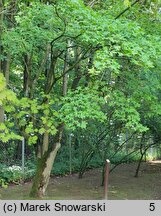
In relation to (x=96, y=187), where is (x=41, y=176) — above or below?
above

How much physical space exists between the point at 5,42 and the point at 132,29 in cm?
267

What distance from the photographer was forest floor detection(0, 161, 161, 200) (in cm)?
845

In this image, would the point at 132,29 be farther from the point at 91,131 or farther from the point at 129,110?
the point at 91,131

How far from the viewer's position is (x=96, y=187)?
982 centimetres

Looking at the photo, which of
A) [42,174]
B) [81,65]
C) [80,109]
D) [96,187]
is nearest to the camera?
[80,109]

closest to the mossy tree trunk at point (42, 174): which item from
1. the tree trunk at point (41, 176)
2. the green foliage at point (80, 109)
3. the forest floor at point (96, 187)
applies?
the tree trunk at point (41, 176)

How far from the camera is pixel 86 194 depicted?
28.7 feet

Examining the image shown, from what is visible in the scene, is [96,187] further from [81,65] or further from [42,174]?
[81,65]

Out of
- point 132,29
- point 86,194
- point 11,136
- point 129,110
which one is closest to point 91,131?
point 86,194

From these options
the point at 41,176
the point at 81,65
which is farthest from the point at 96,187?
the point at 81,65

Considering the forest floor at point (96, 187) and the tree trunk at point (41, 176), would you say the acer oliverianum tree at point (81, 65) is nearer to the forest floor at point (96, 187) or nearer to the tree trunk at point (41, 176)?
the tree trunk at point (41, 176)

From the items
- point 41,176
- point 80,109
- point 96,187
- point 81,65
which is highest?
point 81,65

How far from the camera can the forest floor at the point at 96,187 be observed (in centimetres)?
845

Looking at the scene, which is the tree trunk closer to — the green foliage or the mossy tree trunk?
the mossy tree trunk
